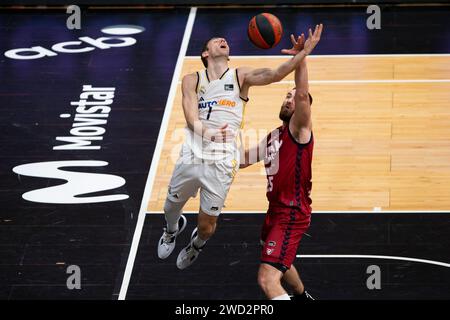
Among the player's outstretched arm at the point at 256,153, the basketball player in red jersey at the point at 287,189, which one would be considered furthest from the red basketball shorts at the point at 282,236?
the player's outstretched arm at the point at 256,153

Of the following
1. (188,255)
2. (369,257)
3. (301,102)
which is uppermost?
(301,102)

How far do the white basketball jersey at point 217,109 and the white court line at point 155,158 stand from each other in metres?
1.96

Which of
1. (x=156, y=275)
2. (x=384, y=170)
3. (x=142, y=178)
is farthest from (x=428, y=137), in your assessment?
(x=156, y=275)

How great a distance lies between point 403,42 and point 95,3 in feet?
18.3

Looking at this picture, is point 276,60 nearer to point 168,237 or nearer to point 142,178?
point 142,178

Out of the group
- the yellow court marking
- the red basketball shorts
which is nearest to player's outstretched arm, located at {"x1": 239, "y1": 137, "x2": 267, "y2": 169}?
the red basketball shorts

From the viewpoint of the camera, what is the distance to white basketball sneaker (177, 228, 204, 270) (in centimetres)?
1369

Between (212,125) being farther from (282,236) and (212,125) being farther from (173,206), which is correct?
(282,236)

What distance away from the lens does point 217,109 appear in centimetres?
1290

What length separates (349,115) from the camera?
59.5 ft

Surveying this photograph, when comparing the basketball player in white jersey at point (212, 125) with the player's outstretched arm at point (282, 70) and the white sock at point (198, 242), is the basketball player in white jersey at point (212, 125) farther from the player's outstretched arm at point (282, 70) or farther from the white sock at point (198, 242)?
the white sock at point (198, 242)

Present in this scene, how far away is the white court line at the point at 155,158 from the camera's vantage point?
14195 mm

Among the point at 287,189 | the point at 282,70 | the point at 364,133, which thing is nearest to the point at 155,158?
the point at 364,133

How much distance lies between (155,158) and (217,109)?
4.26 meters
